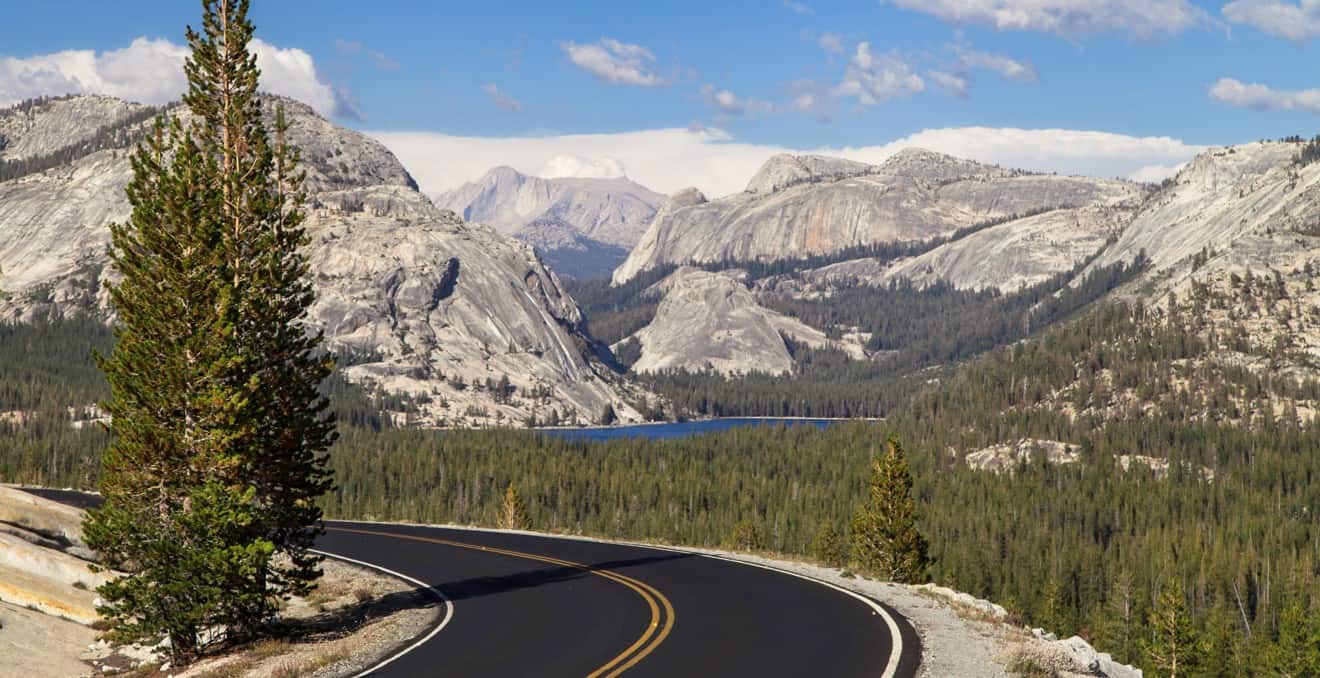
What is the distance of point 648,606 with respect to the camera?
34.4m

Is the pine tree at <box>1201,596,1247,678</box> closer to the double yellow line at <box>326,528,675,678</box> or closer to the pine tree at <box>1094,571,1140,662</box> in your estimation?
the pine tree at <box>1094,571,1140,662</box>

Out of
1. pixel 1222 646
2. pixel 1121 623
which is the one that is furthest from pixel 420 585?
pixel 1121 623

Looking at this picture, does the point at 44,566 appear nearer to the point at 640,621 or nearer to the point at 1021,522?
the point at 640,621

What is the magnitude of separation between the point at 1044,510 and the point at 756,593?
16348 centimetres

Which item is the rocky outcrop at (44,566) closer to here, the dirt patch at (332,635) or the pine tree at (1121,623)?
the dirt patch at (332,635)

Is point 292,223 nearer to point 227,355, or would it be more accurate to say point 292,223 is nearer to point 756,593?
point 227,355

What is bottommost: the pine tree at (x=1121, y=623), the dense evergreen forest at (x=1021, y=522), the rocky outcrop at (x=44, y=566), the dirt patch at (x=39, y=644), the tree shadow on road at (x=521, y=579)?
the pine tree at (x=1121, y=623)

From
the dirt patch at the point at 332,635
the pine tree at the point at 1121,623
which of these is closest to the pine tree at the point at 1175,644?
the pine tree at the point at 1121,623

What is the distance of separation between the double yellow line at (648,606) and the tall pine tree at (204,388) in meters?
10.6

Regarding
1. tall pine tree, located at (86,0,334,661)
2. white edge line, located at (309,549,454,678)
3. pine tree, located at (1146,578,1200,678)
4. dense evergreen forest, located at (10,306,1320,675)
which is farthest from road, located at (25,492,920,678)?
dense evergreen forest, located at (10,306,1320,675)

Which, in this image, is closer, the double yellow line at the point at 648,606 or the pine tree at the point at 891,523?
the double yellow line at the point at 648,606

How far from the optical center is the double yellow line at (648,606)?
1015 inches

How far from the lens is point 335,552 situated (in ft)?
174

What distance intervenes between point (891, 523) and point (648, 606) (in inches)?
1537
